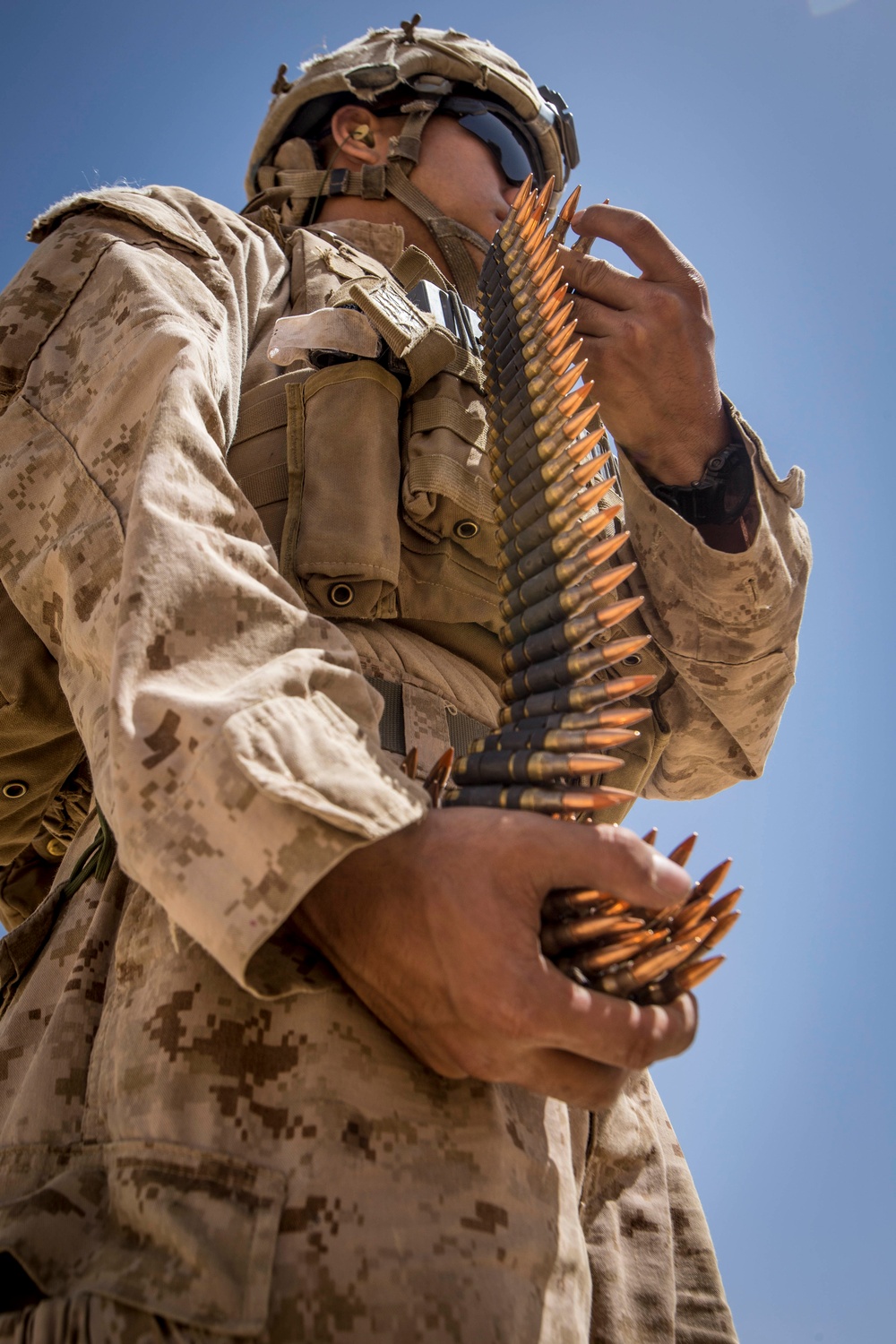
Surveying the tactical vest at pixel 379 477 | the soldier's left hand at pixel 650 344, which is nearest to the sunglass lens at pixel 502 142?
the soldier's left hand at pixel 650 344

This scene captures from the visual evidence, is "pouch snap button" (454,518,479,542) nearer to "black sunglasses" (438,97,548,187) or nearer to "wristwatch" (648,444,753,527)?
"wristwatch" (648,444,753,527)

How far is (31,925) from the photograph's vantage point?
7.35 ft

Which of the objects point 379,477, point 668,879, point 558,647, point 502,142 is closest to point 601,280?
point 379,477

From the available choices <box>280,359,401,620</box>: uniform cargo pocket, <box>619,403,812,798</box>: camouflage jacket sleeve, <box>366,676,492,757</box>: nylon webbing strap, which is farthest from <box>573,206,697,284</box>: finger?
<box>366,676,492,757</box>: nylon webbing strap

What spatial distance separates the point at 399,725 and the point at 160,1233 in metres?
1.23

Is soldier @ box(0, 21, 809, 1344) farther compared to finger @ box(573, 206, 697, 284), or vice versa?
finger @ box(573, 206, 697, 284)

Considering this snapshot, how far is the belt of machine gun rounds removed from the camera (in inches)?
66.1

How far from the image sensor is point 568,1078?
62.1 inches

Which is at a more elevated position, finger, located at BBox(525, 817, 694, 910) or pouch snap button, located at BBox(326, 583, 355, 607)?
finger, located at BBox(525, 817, 694, 910)

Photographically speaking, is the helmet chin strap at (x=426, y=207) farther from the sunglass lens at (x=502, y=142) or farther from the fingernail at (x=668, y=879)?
the fingernail at (x=668, y=879)

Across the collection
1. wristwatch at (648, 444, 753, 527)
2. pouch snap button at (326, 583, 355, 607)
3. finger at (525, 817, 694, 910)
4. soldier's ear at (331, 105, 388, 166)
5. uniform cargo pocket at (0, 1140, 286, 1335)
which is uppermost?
soldier's ear at (331, 105, 388, 166)

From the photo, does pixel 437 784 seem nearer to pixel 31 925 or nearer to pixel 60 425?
pixel 31 925

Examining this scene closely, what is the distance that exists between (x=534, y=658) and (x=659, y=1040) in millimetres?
904

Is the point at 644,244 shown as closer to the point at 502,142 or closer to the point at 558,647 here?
the point at 558,647
